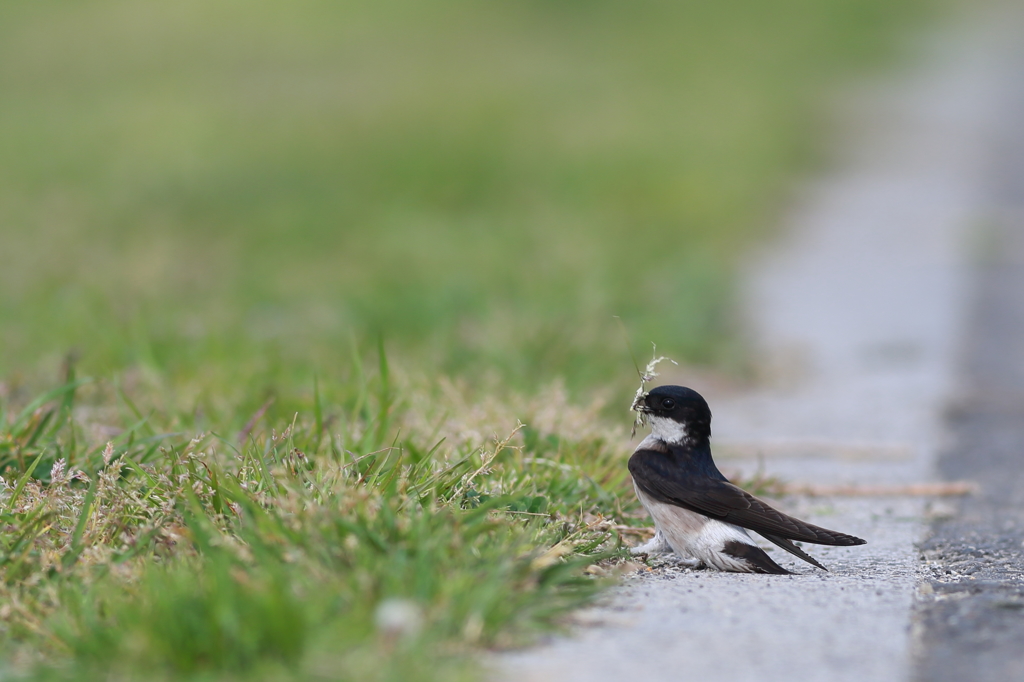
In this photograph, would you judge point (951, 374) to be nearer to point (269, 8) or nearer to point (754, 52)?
point (754, 52)

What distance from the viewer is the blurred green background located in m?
5.66

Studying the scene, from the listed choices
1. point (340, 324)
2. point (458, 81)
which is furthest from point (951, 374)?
point (458, 81)

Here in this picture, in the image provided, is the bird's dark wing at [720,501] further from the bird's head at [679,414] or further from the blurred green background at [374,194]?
the blurred green background at [374,194]

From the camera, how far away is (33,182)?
9.70m

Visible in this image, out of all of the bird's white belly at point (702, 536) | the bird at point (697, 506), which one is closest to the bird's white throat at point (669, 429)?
the bird at point (697, 506)

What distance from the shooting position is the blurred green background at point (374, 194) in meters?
5.66

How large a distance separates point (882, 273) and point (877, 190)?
3114 mm

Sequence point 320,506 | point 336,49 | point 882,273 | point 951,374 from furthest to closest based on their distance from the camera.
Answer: point 336,49, point 882,273, point 951,374, point 320,506

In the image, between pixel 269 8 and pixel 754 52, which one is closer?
pixel 754 52

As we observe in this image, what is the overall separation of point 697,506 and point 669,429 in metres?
0.24

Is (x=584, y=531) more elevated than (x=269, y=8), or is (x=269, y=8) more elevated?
(x=269, y=8)

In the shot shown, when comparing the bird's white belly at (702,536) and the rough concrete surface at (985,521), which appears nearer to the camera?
the rough concrete surface at (985,521)

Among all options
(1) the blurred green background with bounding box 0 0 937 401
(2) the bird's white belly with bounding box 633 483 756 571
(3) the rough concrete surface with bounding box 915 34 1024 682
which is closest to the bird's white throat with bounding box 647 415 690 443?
(2) the bird's white belly with bounding box 633 483 756 571

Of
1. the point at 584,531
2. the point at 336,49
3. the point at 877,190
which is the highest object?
the point at 336,49
